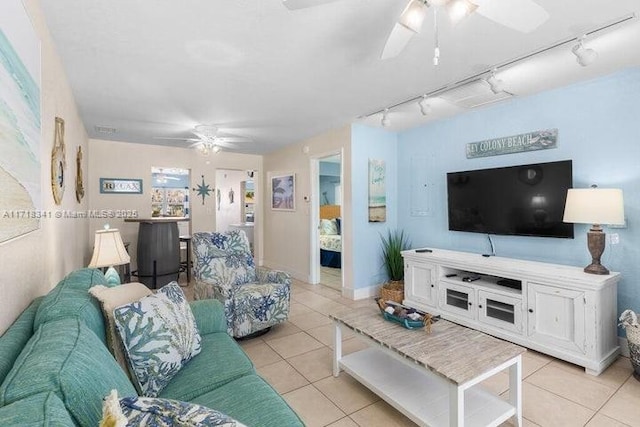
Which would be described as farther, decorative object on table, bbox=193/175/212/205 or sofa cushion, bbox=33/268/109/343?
decorative object on table, bbox=193/175/212/205

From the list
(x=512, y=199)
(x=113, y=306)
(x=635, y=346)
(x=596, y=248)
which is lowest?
(x=635, y=346)

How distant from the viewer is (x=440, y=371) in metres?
1.47

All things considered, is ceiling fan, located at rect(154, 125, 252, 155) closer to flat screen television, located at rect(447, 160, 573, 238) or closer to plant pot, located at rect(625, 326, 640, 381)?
flat screen television, located at rect(447, 160, 573, 238)

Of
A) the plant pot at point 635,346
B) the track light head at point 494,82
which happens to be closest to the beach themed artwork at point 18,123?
the track light head at point 494,82

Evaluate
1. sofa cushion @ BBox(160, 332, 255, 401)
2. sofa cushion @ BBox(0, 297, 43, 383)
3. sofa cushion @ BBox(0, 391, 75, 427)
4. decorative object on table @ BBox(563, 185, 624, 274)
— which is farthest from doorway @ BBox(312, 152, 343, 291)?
sofa cushion @ BBox(0, 391, 75, 427)

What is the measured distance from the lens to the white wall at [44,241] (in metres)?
1.10

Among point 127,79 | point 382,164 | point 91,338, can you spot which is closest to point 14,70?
point 91,338

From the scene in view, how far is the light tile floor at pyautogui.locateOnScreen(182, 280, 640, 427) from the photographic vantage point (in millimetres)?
1761

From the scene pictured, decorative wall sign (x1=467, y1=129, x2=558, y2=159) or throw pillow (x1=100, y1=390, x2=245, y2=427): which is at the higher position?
decorative wall sign (x1=467, y1=129, x2=558, y2=159)

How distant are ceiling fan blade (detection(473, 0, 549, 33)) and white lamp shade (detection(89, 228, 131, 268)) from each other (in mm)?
2629

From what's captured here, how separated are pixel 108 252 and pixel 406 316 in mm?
2146

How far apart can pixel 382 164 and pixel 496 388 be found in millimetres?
2811

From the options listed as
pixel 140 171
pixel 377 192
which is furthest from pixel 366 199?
pixel 140 171

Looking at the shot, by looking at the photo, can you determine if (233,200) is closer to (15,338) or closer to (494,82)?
(494,82)
